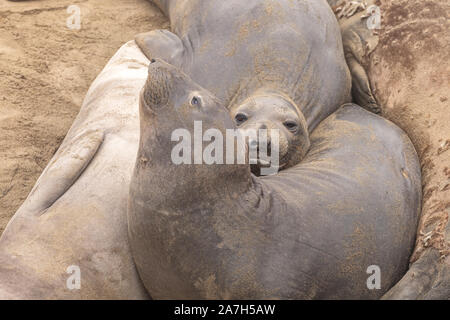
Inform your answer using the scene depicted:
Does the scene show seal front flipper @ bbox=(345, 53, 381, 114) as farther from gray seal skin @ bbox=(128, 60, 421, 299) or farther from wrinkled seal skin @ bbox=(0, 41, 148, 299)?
wrinkled seal skin @ bbox=(0, 41, 148, 299)

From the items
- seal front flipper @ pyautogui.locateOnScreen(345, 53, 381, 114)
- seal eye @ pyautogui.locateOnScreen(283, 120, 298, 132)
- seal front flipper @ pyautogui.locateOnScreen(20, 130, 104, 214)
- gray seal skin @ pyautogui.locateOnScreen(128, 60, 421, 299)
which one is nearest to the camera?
gray seal skin @ pyautogui.locateOnScreen(128, 60, 421, 299)

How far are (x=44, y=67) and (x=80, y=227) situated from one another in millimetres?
2037

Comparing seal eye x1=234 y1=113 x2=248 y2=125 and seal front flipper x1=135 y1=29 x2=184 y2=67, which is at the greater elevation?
seal eye x1=234 y1=113 x2=248 y2=125

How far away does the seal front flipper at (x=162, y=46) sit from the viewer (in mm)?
4879

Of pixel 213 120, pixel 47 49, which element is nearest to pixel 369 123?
pixel 213 120

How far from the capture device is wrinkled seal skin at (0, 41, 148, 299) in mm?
3463

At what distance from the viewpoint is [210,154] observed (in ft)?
10.3

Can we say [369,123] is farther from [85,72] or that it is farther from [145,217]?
[85,72]

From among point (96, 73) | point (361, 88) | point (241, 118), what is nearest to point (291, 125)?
point (241, 118)

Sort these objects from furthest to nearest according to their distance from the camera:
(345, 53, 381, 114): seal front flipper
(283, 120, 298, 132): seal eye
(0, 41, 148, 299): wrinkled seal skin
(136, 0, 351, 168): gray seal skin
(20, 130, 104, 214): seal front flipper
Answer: (345, 53, 381, 114): seal front flipper
(136, 0, 351, 168): gray seal skin
(283, 120, 298, 132): seal eye
(20, 130, 104, 214): seal front flipper
(0, 41, 148, 299): wrinkled seal skin

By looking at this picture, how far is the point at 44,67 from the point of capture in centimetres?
532

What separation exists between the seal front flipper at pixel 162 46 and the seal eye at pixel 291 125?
0.99 meters

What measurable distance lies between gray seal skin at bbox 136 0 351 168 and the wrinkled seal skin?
28.8 inches

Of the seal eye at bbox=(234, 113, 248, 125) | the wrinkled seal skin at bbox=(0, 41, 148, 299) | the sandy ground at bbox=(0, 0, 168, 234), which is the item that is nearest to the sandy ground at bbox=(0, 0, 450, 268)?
the sandy ground at bbox=(0, 0, 168, 234)
